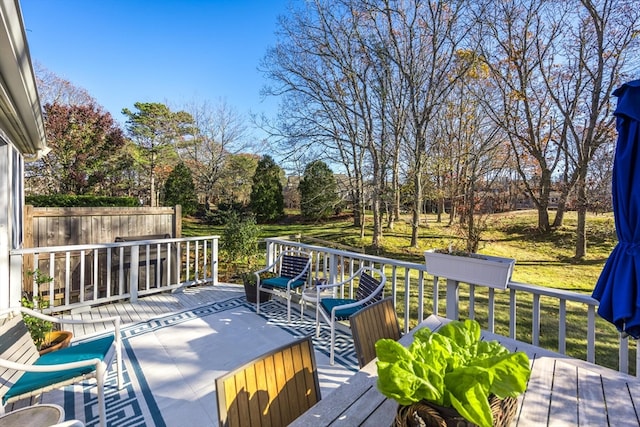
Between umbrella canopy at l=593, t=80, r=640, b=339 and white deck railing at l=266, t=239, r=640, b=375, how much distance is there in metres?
0.47

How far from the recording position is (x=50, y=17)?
21.8ft

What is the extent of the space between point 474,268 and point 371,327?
3.70 feet

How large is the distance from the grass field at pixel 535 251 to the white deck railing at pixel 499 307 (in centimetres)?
2

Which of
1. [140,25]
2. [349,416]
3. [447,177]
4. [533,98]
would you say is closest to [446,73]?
[533,98]

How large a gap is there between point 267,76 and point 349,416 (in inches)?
398

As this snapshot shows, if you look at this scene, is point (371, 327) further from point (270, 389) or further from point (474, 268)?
point (474, 268)

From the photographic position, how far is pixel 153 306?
4043 millimetres

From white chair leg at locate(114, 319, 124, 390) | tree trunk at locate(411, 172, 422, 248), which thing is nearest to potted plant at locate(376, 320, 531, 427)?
white chair leg at locate(114, 319, 124, 390)

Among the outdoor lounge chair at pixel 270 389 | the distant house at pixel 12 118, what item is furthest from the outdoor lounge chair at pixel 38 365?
the outdoor lounge chair at pixel 270 389

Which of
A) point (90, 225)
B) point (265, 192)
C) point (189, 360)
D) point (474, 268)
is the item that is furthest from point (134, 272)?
point (265, 192)

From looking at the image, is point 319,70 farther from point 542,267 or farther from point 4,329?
point 4,329

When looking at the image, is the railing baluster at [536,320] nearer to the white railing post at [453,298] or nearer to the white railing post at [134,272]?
the white railing post at [453,298]

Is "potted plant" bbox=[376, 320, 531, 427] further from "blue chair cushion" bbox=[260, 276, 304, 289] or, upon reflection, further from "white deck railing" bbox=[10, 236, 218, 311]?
"white deck railing" bbox=[10, 236, 218, 311]

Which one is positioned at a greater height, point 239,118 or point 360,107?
point 239,118
